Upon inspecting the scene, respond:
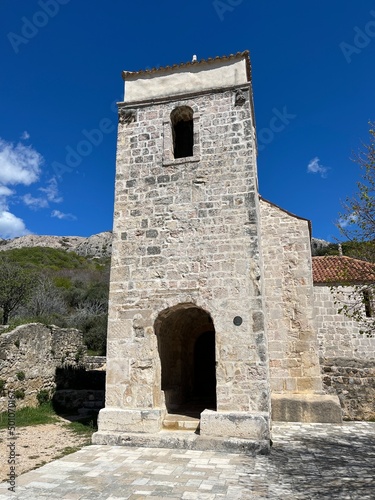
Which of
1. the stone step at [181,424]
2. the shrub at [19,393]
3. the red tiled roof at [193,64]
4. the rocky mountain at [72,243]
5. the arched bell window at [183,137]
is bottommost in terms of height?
the stone step at [181,424]

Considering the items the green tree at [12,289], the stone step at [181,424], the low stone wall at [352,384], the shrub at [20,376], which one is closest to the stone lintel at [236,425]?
the stone step at [181,424]

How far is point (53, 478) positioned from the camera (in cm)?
467

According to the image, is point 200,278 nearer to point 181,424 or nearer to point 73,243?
point 181,424

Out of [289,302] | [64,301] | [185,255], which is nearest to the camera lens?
[185,255]

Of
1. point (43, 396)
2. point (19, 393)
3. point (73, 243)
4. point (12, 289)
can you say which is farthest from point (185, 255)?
point (73, 243)

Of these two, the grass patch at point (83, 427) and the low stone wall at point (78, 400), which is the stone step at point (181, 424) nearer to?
the grass patch at point (83, 427)

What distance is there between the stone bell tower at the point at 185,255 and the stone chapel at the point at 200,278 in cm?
2

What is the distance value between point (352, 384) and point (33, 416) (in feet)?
26.9

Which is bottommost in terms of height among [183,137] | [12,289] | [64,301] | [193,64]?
[12,289]

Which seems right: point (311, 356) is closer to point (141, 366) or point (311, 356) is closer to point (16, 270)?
point (141, 366)

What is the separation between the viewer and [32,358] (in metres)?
11.0

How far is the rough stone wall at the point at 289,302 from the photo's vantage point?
884 cm

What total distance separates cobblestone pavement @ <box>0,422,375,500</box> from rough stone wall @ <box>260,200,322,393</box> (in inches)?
87.2

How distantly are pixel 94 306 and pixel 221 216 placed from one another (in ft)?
71.3
